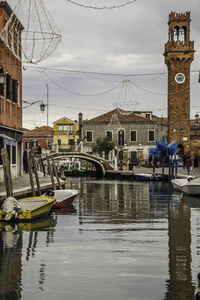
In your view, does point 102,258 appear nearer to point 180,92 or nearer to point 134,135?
point 180,92

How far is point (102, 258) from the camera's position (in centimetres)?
898

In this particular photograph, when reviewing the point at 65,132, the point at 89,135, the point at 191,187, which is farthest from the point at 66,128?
the point at 191,187

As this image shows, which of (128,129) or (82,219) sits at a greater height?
(128,129)

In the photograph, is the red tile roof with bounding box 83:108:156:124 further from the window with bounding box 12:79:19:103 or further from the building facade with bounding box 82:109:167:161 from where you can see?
the window with bounding box 12:79:19:103

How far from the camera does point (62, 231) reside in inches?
487

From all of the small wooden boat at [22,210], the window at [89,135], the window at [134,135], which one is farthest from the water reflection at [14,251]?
the window at [89,135]

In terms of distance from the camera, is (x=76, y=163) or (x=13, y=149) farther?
(x=76, y=163)

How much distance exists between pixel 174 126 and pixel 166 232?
39.1 m

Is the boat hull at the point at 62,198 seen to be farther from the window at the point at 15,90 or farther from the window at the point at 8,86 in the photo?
the window at the point at 15,90

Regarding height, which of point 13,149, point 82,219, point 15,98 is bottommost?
point 82,219

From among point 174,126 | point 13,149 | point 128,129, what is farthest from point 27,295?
point 128,129

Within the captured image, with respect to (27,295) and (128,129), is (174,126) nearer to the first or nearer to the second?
(128,129)

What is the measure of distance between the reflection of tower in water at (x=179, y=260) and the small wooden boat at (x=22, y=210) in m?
3.73

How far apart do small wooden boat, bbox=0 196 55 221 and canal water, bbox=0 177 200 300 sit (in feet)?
1.12
